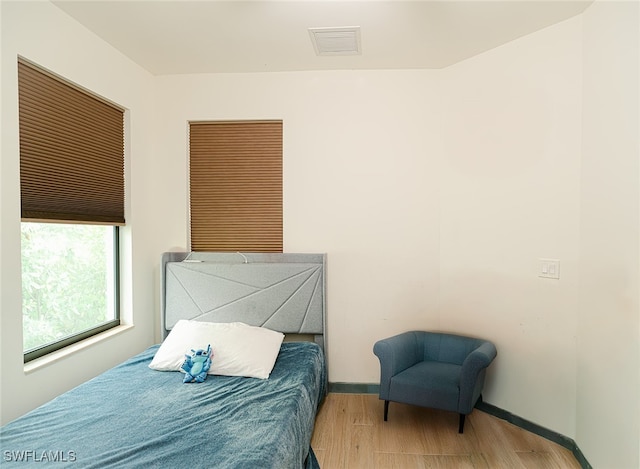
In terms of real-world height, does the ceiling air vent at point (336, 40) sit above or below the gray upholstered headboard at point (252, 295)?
above

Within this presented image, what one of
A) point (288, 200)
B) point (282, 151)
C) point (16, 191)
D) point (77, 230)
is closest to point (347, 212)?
point (288, 200)

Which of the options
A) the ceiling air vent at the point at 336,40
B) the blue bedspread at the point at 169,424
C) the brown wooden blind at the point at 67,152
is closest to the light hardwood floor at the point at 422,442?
the blue bedspread at the point at 169,424

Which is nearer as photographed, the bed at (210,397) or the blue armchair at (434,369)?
the bed at (210,397)

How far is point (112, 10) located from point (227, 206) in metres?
1.64

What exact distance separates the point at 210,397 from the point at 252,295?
108 centimetres

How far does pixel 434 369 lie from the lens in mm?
2936

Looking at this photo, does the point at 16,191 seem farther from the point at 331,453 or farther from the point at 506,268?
the point at 506,268

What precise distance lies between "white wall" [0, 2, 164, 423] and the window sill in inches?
1.0

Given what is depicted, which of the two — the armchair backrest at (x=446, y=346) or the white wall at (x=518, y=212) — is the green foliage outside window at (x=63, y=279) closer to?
the armchair backrest at (x=446, y=346)

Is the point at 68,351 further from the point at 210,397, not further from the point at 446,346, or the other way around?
the point at 446,346

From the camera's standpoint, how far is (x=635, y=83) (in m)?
1.94

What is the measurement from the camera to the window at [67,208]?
87.8 inches
